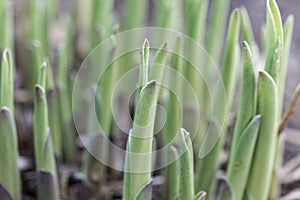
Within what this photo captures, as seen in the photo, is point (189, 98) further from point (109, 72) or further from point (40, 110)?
point (40, 110)

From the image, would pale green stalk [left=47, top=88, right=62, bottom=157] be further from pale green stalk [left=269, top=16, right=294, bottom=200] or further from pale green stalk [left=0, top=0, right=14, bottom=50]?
pale green stalk [left=269, top=16, right=294, bottom=200]

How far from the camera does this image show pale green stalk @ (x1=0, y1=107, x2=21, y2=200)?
458mm

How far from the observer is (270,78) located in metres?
0.41

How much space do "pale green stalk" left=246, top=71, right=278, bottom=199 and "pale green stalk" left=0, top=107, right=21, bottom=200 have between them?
0.18 metres

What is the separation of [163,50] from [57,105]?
0.20 metres

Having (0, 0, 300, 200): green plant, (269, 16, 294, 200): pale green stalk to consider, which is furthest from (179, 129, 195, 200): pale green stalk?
(269, 16, 294, 200): pale green stalk

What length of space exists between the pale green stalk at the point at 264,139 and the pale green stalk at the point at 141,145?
0.08m

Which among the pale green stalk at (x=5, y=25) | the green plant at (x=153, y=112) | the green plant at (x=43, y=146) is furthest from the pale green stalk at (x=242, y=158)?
the pale green stalk at (x=5, y=25)

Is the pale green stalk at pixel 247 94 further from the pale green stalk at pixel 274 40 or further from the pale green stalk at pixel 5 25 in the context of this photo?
the pale green stalk at pixel 5 25

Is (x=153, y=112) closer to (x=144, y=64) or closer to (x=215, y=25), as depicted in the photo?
(x=144, y=64)

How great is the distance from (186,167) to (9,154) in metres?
0.15

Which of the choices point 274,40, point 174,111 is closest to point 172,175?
point 174,111

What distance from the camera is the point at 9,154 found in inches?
18.5

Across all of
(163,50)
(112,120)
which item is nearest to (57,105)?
(112,120)
